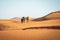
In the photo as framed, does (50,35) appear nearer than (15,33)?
Yes

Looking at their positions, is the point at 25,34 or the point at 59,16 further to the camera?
the point at 59,16

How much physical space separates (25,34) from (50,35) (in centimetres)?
76

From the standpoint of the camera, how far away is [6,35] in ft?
14.5

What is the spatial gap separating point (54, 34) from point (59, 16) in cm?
907

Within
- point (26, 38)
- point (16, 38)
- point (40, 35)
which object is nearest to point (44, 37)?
point (40, 35)

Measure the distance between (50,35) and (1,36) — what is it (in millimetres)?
1475

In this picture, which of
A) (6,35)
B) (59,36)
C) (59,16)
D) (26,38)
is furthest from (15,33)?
(59,16)

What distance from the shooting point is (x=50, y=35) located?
426cm

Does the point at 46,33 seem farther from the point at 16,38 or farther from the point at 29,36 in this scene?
the point at 16,38

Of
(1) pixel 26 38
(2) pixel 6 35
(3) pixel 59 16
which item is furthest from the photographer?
(3) pixel 59 16

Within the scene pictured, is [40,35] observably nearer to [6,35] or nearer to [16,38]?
[16,38]

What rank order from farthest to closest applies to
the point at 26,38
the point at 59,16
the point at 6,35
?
1. the point at 59,16
2. the point at 6,35
3. the point at 26,38

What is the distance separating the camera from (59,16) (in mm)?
13125

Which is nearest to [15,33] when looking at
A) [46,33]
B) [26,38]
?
[26,38]
